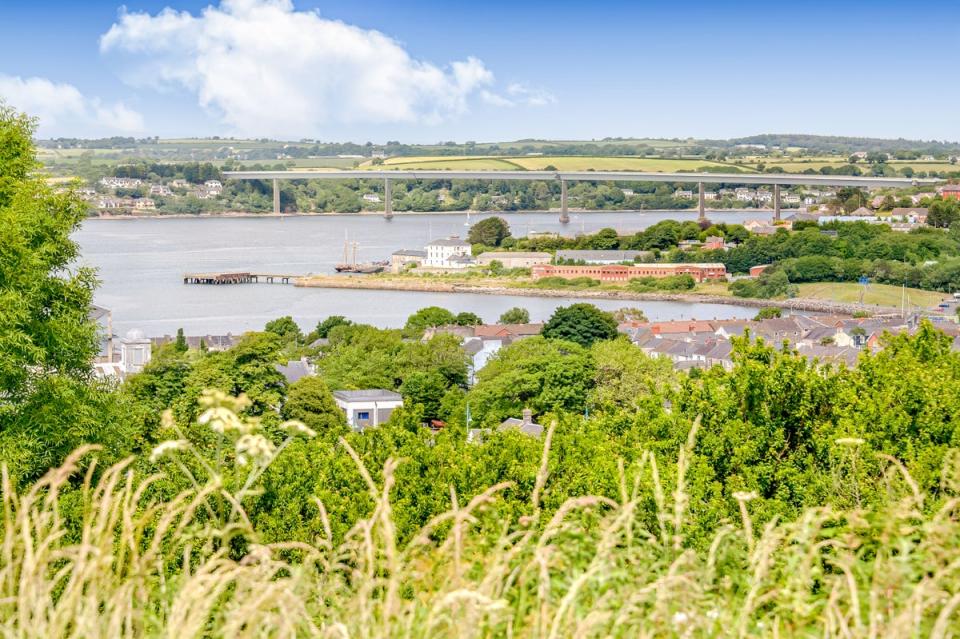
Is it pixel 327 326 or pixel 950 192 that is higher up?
pixel 950 192

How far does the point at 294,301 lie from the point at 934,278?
1265 cm

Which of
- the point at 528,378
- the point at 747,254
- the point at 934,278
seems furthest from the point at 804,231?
the point at 528,378

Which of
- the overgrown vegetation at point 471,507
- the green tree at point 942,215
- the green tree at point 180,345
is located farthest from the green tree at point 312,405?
the green tree at point 942,215

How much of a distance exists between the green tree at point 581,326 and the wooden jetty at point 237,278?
1270cm

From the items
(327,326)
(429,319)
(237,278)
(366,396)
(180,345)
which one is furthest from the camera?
(237,278)

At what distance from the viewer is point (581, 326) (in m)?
15.9

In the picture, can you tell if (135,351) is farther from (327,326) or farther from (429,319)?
(429,319)

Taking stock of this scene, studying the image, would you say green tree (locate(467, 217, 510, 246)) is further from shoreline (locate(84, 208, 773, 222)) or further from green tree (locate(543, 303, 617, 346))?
green tree (locate(543, 303, 617, 346))

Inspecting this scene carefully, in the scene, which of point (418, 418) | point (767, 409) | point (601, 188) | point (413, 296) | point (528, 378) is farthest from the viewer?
point (601, 188)

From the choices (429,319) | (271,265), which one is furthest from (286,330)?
(271,265)

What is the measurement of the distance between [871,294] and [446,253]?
10.9m

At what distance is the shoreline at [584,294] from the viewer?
23.2 meters

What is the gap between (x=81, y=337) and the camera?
332 centimetres

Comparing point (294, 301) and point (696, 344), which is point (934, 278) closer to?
point (696, 344)
